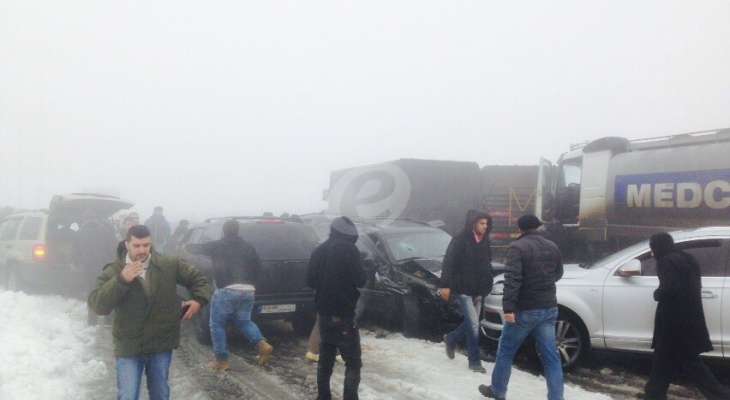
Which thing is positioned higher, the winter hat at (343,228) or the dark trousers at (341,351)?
the winter hat at (343,228)

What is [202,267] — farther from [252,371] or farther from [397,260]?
[397,260]

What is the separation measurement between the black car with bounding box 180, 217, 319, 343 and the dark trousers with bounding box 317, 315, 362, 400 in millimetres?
2580

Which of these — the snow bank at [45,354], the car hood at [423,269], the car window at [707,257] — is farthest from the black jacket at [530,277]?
the snow bank at [45,354]

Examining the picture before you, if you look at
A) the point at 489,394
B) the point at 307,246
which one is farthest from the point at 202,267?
the point at 489,394

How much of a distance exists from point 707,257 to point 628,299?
91 cm

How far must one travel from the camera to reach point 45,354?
6.47 meters

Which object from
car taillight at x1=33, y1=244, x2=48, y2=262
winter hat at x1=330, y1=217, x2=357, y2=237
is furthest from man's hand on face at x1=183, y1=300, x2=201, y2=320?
car taillight at x1=33, y1=244, x2=48, y2=262

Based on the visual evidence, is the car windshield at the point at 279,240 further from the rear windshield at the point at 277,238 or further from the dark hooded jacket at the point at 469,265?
the dark hooded jacket at the point at 469,265

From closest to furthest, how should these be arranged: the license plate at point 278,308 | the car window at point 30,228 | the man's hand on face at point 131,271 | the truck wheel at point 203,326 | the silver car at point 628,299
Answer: the man's hand on face at point 131,271 < the silver car at point 628,299 < the truck wheel at point 203,326 < the license plate at point 278,308 < the car window at point 30,228

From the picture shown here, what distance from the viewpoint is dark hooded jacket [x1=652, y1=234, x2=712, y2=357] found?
488 cm

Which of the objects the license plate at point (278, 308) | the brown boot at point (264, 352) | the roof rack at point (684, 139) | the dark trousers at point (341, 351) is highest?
the roof rack at point (684, 139)

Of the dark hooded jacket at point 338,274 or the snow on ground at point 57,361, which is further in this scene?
the snow on ground at point 57,361

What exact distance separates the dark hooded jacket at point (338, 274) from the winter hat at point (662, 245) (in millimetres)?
2635

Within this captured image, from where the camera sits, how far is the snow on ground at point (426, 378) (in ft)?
18.2
